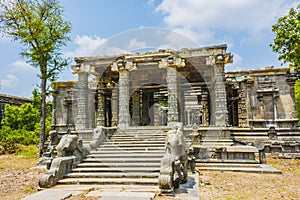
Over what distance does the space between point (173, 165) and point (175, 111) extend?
617 cm

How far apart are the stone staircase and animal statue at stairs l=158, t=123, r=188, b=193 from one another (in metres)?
0.61

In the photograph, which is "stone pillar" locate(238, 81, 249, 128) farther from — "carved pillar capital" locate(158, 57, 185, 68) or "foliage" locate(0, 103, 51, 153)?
"foliage" locate(0, 103, 51, 153)

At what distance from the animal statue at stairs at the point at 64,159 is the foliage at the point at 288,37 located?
A: 35.2 ft

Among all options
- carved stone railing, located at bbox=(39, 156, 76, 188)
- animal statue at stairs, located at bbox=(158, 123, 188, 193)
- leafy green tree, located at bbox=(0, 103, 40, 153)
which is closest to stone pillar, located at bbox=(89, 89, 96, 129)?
carved stone railing, located at bbox=(39, 156, 76, 188)

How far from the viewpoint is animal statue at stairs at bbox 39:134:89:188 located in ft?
21.0

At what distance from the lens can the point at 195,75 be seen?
1662 centimetres

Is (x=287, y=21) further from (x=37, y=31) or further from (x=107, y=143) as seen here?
(x=37, y=31)

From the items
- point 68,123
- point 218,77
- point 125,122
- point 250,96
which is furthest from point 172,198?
point 68,123

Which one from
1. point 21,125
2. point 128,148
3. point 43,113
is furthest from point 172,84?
point 21,125

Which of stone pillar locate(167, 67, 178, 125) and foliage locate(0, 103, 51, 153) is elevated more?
stone pillar locate(167, 67, 178, 125)

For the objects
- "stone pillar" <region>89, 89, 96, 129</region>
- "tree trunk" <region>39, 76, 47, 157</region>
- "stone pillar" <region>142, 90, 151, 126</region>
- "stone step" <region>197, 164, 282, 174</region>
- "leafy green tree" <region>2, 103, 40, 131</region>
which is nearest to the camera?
"stone step" <region>197, 164, 282, 174</region>

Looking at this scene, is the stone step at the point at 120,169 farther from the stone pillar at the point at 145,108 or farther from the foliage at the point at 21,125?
the foliage at the point at 21,125

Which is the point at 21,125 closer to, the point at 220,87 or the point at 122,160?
the point at 122,160

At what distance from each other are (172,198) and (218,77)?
821 centimetres
